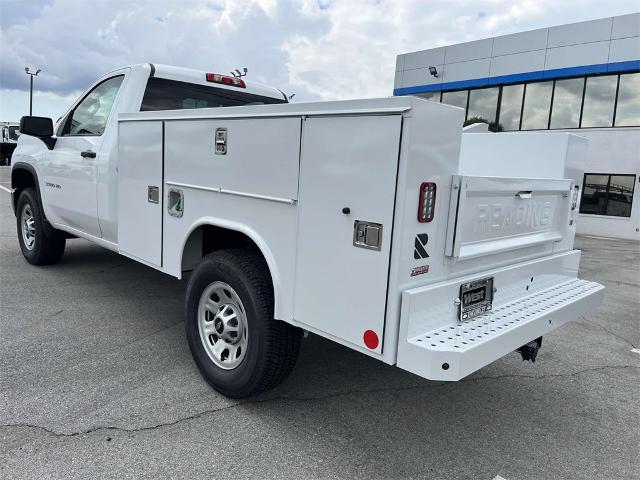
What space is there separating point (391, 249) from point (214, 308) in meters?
1.55

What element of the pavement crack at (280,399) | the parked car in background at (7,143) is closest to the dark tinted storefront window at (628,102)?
the pavement crack at (280,399)

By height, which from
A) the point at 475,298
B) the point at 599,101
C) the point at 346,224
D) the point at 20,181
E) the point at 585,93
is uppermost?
the point at 585,93

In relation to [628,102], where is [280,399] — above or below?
below

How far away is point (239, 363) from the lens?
3.18 metres

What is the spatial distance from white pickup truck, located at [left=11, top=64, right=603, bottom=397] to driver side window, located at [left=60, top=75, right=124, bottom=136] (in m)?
0.36

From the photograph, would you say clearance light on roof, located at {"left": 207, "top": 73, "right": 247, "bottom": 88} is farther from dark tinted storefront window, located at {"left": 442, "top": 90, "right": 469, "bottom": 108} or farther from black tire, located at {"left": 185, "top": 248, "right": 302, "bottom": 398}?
dark tinted storefront window, located at {"left": 442, "top": 90, "right": 469, "bottom": 108}

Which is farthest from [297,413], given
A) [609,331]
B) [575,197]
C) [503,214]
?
[609,331]

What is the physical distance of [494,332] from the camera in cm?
261

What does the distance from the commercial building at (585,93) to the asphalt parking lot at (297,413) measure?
13.7 m

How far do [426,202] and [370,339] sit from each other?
70 centimetres

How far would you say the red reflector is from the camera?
2414 millimetres

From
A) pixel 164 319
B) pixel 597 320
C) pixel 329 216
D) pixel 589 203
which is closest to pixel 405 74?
pixel 589 203

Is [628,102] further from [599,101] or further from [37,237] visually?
[37,237]

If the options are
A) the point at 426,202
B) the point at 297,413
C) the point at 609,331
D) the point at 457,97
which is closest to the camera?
the point at 426,202
